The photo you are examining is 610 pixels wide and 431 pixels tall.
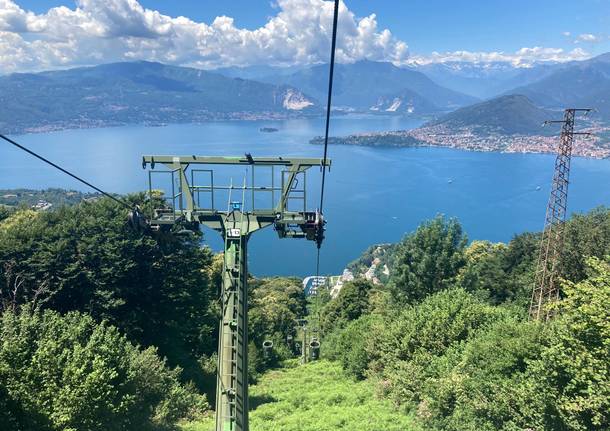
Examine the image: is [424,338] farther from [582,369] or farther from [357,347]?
[582,369]

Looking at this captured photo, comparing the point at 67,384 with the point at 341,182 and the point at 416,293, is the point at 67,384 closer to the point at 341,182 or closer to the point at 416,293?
the point at 416,293

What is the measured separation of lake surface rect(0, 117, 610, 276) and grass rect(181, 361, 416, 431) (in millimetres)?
55836

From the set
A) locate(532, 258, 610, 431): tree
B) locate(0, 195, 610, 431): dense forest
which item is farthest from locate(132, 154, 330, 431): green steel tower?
locate(532, 258, 610, 431): tree

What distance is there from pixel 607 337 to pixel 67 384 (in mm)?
10531

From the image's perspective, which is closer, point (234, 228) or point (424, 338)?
point (234, 228)

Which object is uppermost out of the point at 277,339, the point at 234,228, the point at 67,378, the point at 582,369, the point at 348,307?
the point at 234,228

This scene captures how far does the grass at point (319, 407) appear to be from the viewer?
11.9 m

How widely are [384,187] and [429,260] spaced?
101 metres

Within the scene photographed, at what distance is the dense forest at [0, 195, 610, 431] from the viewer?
8.59 meters

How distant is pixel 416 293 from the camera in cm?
2289

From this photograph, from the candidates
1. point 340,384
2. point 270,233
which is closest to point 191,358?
point 340,384

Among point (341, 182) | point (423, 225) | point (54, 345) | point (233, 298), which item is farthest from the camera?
point (341, 182)

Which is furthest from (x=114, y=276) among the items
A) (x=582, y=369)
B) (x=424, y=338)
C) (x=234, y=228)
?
(x=582, y=369)

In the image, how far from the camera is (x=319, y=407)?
13.9 metres
